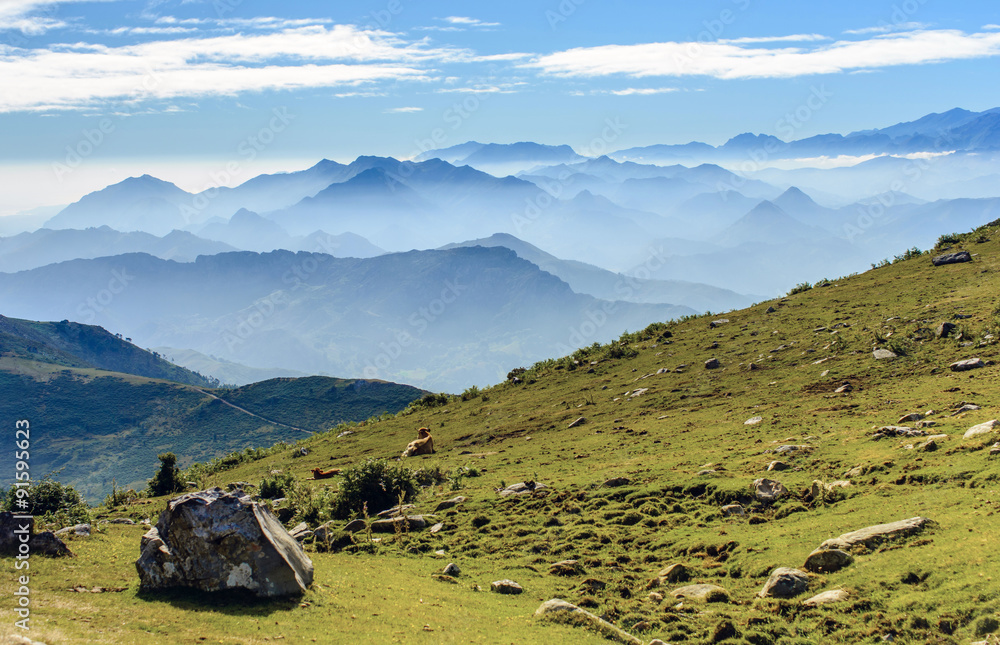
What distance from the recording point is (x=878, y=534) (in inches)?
631

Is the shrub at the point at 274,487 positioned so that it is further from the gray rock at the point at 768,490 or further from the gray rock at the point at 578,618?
the gray rock at the point at 768,490

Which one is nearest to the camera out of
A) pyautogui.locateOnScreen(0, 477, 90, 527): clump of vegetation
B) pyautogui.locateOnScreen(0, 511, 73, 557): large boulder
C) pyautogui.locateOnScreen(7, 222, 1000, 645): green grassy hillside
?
pyautogui.locateOnScreen(7, 222, 1000, 645): green grassy hillside

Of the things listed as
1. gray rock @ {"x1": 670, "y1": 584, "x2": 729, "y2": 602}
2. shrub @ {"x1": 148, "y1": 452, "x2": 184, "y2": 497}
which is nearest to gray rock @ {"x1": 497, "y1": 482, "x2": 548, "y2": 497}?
gray rock @ {"x1": 670, "y1": 584, "x2": 729, "y2": 602}

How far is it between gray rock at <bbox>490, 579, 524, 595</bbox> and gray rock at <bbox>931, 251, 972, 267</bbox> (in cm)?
4590

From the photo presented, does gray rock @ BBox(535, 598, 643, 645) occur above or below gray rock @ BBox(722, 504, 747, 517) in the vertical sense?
below

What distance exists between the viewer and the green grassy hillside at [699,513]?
13945mm

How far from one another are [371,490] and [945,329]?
1188 inches

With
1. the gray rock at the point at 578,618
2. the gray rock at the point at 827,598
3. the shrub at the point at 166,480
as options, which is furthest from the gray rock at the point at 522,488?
the shrub at the point at 166,480

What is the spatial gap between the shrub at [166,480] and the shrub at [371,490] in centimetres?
1625

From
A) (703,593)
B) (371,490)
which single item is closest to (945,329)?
(703,593)

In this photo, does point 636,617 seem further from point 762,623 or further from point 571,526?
point 571,526

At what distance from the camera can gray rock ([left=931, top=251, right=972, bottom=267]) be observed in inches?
1891

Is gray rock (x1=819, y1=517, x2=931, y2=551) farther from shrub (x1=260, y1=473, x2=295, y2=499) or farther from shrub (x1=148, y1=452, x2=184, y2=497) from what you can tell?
shrub (x1=148, y1=452, x2=184, y2=497)

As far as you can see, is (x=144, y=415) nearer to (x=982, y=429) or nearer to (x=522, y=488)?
(x=522, y=488)
